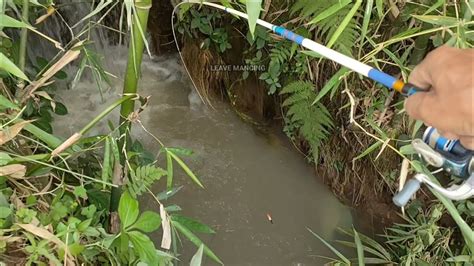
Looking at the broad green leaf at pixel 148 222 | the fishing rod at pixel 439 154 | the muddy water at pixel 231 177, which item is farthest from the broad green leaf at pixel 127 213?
the muddy water at pixel 231 177

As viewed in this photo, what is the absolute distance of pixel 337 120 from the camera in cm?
195

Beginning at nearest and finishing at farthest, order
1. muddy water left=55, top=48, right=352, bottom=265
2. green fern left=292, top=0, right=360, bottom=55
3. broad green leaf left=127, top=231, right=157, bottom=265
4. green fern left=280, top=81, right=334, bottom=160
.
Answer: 1. broad green leaf left=127, top=231, right=157, bottom=265
2. green fern left=292, top=0, right=360, bottom=55
3. green fern left=280, top=81, right=334, bottom=160
4. muddy water left=55, top=48, right=352, bottom=265

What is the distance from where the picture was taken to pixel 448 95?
73 cm

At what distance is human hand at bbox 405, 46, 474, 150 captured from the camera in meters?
0.71

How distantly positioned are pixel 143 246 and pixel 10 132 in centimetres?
43

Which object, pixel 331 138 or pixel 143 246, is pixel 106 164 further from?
pixel 331 138

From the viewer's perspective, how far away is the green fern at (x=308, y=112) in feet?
6.14

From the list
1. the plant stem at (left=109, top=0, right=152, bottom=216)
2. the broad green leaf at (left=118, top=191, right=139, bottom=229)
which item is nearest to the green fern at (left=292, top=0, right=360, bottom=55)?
the plant stem at (left=109, top=0, right=152, bottom=216)

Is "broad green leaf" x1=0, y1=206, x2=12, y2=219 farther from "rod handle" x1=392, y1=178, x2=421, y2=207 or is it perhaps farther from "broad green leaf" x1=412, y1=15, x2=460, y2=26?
"broad green leaf" x1=412, y1=15, x2=460, y2=26

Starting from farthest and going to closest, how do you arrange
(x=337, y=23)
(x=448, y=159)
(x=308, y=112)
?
(x=308, y=112) < (x=337, y=23) < (x=448, y=159)

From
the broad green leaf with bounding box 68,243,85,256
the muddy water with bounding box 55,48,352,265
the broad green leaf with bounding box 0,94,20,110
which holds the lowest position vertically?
the muddy water with bounding box 55,48,352,265

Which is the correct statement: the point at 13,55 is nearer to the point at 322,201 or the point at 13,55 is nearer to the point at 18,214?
the point at 18,214

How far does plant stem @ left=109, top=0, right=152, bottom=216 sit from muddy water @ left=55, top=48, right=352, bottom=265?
559 millimetres

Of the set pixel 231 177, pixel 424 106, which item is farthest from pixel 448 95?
pixel 231 177
